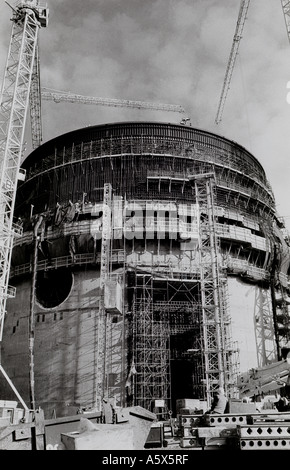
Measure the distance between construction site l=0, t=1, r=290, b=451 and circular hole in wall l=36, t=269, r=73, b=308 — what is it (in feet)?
0.42

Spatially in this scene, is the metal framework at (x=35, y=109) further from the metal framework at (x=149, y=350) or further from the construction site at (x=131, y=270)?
the metal framework at (x=149, y=350)

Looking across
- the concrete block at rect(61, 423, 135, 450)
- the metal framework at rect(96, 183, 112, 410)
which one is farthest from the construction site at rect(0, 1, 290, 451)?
the concrete block at rect(61, 423, 135, 450)

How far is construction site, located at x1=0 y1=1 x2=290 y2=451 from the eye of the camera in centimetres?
3319

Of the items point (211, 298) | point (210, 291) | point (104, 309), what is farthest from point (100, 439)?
point (210, 291)

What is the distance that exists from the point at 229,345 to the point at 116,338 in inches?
356

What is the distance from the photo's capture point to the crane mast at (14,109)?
110 ft

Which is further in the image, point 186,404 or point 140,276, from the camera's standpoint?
point 140,276

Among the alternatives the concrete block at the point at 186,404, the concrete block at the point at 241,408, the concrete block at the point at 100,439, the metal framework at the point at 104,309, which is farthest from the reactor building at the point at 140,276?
the concrete block at the point at 100,439

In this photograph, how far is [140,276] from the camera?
35.1 meters

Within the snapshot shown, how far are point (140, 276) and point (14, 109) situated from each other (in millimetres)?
17443

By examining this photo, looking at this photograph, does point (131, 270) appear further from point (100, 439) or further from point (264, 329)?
point (100, 439)

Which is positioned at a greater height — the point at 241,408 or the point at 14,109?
the point at 14,109

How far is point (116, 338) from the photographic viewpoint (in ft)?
111
